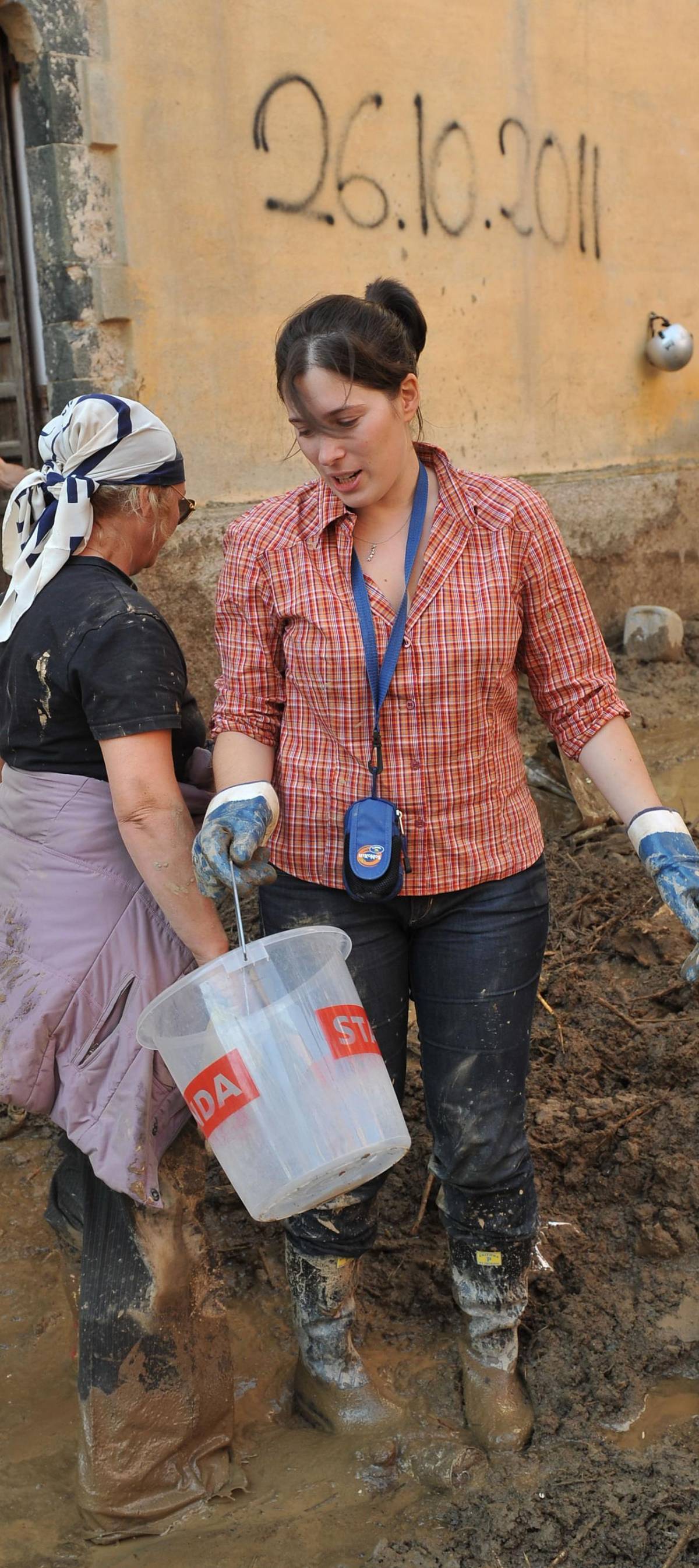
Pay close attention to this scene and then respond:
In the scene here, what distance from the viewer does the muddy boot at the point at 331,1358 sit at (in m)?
2.33

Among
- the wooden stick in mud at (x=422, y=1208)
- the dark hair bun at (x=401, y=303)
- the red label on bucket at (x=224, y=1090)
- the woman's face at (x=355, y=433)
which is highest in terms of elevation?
the dark hair bun at (x=401, y=303)

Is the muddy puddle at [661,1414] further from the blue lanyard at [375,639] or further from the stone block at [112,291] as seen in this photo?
the stone block at [112,291]

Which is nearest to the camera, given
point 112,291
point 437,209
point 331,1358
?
point 331,1358

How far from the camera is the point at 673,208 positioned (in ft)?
24.4

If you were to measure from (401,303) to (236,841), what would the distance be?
889mm

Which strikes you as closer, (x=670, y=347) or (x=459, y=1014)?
(x=459, y=1014)

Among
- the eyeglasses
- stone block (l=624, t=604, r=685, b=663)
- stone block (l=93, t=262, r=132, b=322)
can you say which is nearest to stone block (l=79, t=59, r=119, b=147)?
stone block (l=93, t=262, r=132, b=322)

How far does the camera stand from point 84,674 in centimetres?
197

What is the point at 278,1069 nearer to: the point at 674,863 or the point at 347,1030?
the point at 347,1030

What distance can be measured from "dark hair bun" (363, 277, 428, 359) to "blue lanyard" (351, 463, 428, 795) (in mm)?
290

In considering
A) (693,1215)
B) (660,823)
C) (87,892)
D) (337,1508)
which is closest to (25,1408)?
(337,1508)

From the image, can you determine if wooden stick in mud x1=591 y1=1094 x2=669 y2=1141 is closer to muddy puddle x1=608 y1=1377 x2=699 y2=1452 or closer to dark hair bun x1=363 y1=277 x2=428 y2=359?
muddy puddle x1=608 y1=1377 x2=699 y2=1452

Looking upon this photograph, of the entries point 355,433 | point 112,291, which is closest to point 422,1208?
point 355,433

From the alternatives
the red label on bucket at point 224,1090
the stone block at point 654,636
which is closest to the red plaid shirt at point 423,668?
the red label on bucket at point 224,1090
